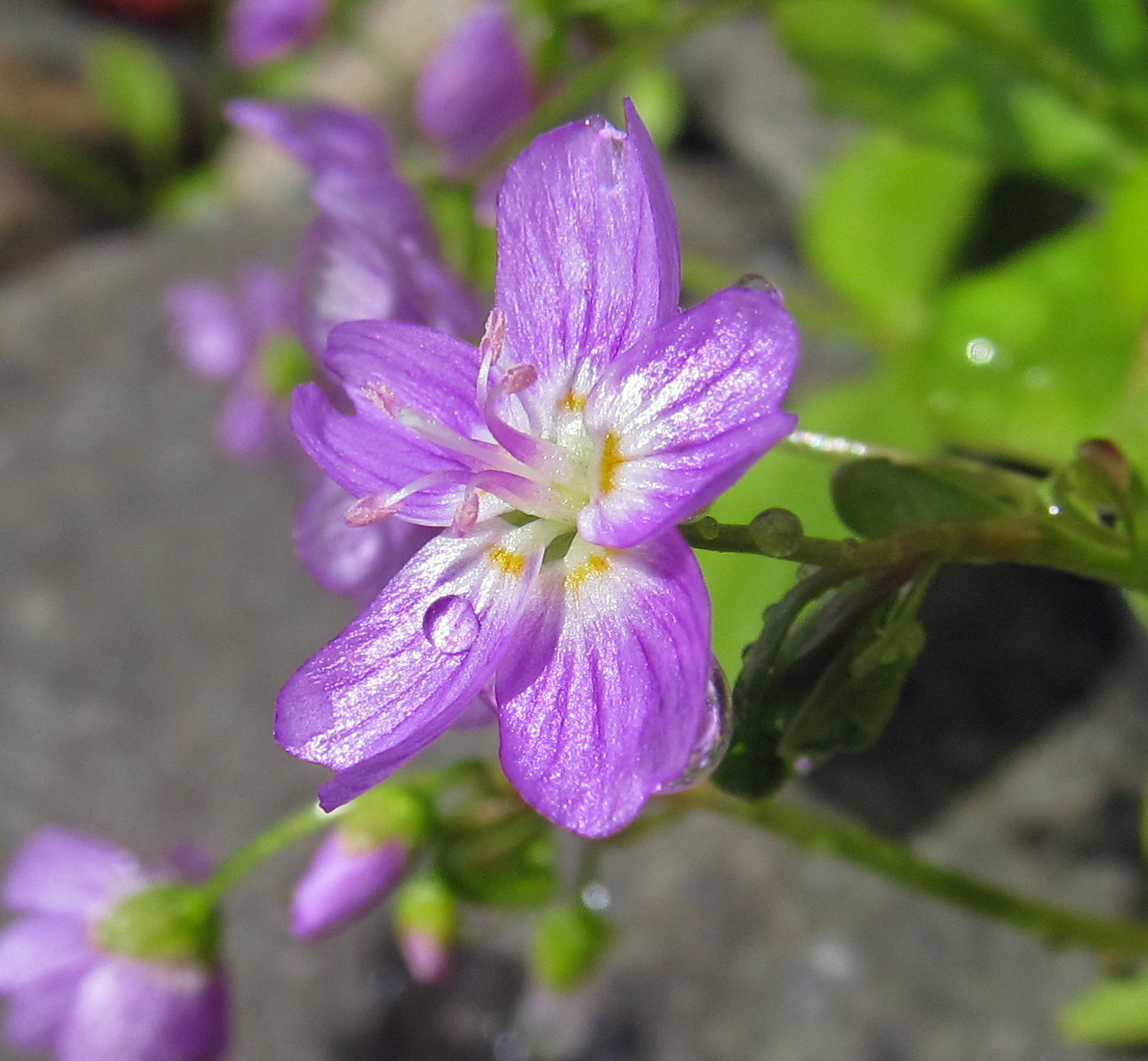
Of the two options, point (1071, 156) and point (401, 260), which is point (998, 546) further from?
point (1071, 156)

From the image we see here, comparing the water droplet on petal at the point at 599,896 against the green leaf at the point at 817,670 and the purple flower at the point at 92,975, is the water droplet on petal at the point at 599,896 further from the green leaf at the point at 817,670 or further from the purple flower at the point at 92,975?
the green leaf at the point at 817,670

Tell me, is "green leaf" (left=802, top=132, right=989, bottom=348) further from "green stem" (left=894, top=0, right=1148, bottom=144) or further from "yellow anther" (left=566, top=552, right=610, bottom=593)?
"yellow anther" (left=566, top=552, right=610, bottom=593)

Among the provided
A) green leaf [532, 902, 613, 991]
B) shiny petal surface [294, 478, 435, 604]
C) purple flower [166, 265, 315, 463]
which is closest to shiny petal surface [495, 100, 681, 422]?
shiny petal surface [294, 478, 435, 604]

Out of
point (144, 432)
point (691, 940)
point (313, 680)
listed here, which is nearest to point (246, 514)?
point (144, 432)

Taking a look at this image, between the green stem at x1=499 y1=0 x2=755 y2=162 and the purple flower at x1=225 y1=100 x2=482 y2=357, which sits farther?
the green stem at x1=499 y1=0 x2=755 y2=162

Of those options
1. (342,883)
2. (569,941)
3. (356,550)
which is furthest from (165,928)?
(356,550)

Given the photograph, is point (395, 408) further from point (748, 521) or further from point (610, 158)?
point (748, 521)
